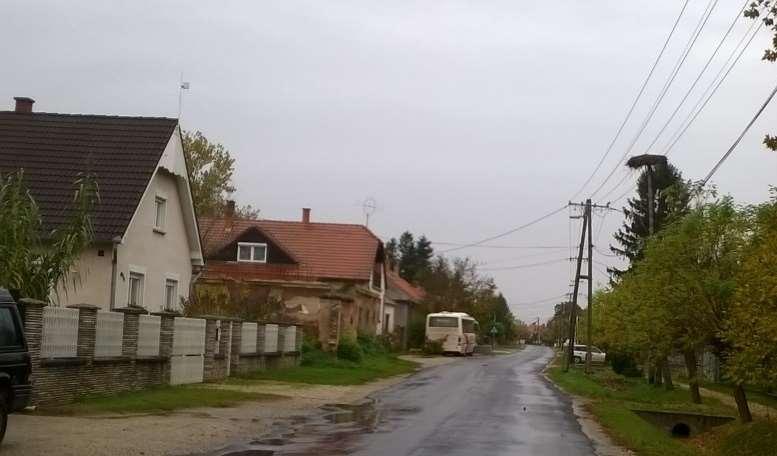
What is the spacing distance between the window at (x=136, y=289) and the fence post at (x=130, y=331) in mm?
7214

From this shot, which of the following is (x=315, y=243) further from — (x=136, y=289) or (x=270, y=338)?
(x=136, y=289)

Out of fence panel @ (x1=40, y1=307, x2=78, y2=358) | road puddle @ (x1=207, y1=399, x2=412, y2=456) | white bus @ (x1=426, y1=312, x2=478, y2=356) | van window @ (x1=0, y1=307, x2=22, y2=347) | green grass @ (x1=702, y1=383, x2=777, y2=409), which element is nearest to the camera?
van window @ (x1=0, y1=307, x2=22, y2=347)

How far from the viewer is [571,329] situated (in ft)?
176

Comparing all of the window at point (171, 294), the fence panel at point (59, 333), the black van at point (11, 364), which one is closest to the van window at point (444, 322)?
the window at point (171, 294)

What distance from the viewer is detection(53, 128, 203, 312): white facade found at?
1040 inches

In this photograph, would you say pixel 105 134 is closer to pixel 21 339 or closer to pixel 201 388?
pixel 201 388

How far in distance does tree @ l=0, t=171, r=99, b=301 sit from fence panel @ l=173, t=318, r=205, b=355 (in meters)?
4.20

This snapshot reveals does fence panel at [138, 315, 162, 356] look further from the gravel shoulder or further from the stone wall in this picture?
the gravel shoulder

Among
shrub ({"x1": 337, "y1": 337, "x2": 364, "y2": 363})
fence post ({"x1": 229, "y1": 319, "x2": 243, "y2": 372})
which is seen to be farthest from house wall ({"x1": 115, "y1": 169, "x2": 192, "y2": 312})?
shrub ({"x1": 337, "y1": 337, "x2": 364, "y2": 363})

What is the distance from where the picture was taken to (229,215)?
5288 cm

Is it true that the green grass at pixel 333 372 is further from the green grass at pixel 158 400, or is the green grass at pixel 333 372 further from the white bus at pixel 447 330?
the white bus at pixel 447 330

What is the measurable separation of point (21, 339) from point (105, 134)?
1762 cm

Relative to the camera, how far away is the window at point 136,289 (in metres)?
28.2

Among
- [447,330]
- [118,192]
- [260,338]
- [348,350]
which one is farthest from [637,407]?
[447,330]
